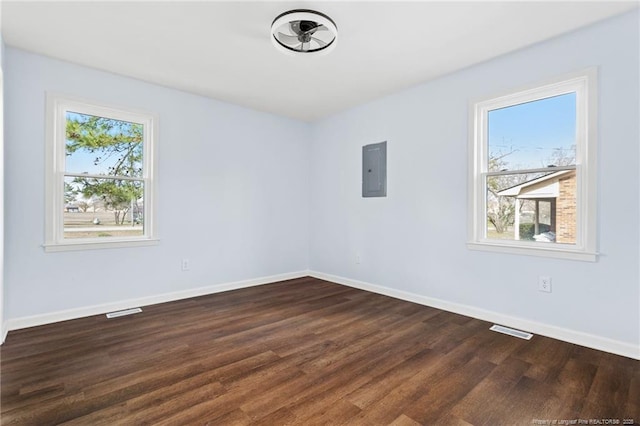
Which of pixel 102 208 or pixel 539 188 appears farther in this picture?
pixel 102 208

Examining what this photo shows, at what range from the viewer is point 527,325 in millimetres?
2867

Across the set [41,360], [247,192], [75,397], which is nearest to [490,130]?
[247,192]

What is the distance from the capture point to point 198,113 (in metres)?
4.05

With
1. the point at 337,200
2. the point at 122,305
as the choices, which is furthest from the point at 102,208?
the point at 337,200

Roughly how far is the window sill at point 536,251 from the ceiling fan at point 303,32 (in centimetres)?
232

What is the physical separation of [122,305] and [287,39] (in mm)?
3134

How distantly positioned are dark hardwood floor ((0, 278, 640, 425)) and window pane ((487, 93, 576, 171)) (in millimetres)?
1556

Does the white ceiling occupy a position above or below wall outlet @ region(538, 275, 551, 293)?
above

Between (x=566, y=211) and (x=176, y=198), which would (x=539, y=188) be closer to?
(x=566, y=211)

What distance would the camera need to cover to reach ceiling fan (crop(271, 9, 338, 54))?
91.0 inches

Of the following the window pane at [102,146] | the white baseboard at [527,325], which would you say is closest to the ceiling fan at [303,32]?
the window pane at [102,146]

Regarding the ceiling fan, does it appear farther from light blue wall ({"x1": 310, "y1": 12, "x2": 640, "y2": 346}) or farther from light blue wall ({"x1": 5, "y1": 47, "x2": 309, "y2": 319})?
light blue wall ({"x1": 5, "y1": 47, "x2": 309, "y2": 319})

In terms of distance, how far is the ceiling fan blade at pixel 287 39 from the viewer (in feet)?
8.52

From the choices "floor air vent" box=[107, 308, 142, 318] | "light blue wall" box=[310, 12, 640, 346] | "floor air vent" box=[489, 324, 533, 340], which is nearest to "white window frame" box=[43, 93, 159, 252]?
"floor air vent" box=[107, 308, 142, 318]
